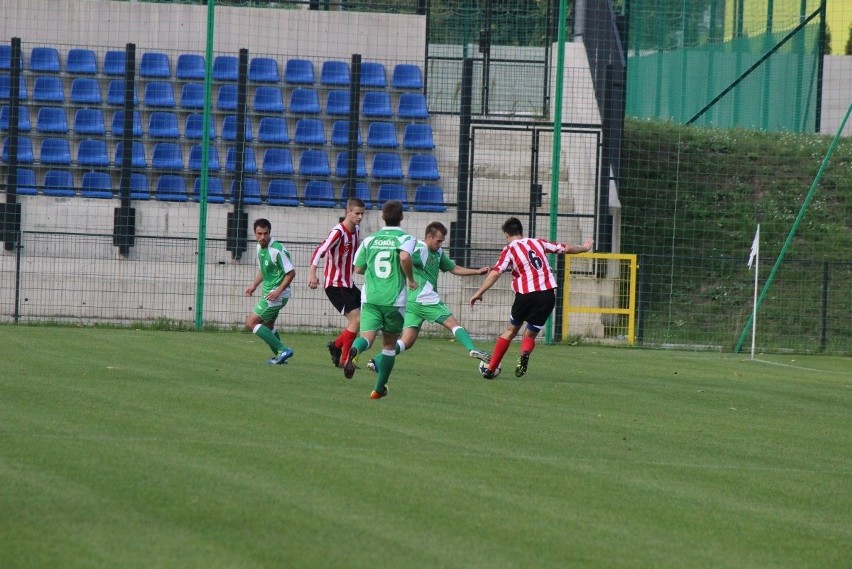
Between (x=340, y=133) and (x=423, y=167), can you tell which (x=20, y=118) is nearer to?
(x=340, y=133)

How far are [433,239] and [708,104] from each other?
51.9ft

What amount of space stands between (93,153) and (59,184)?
33.6 inches

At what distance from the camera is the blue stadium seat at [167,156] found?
23875 mm

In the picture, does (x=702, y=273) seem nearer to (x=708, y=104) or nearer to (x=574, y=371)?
(x=708, y=104)

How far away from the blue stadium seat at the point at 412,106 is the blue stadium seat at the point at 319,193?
7.35 ft

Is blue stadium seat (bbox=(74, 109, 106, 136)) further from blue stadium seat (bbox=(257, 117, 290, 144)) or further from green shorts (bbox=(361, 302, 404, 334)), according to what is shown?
green shorts (bbox=(361, 302, 404, 334))

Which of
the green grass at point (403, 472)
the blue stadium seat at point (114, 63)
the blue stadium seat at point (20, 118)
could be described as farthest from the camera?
the blue stadium seat at point (114, 63)

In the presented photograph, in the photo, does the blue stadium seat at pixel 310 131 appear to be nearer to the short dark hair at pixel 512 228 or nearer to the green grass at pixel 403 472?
the short dark hair at pixel 512 228

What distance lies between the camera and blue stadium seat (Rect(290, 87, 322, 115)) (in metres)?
24.7

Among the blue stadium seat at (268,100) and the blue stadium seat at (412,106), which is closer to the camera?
the blue stadium seat at (268,100)

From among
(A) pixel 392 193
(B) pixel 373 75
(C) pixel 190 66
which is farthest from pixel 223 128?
(A) pixel 392 193

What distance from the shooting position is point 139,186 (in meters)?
→ 23.7

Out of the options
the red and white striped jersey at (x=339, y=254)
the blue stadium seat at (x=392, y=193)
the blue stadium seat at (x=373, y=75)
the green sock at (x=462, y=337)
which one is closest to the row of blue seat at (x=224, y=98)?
the blue stadium seat at (x=373, y=75)

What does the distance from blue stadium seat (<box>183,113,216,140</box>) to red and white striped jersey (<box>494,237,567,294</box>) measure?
34.5 ft
